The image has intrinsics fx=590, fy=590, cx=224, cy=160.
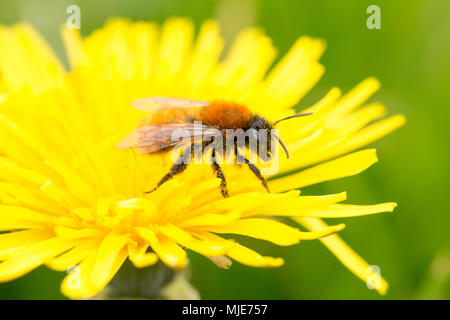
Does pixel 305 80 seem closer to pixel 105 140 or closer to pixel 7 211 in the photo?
pixel 105 140

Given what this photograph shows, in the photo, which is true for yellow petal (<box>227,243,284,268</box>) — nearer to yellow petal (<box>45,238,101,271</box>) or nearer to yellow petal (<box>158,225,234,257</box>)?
yellow petal (<box>158,225,234,257</box>)

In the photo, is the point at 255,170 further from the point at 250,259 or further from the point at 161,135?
the point at 250,259

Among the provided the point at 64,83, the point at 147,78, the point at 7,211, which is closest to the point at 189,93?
the point at 147,78

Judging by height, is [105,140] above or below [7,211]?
above

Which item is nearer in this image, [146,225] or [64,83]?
[146,225]

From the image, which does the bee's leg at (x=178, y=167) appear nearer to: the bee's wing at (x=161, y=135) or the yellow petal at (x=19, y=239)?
the bee's wing at (x=161, y=135)

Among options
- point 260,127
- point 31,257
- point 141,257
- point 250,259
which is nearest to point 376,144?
point 260,127

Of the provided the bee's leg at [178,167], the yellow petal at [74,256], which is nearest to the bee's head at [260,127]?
the bee's leg at [178,167]

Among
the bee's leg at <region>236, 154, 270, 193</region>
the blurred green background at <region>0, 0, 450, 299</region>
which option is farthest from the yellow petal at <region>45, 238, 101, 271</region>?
the blurred green background at <region>0, 0, 450, 299</region>
